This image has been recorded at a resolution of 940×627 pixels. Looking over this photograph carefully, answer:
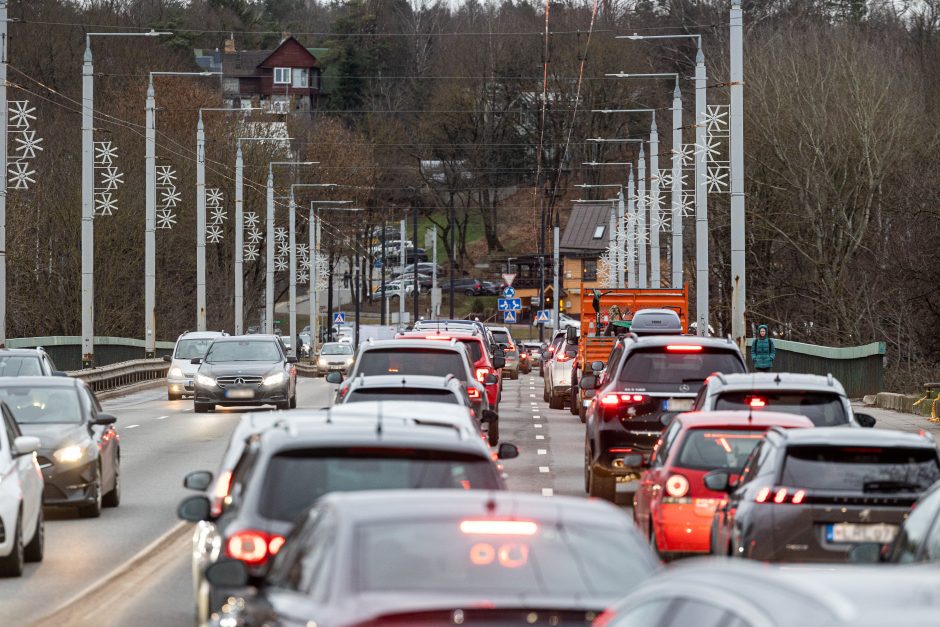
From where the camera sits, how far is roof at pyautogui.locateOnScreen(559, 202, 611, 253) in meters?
135

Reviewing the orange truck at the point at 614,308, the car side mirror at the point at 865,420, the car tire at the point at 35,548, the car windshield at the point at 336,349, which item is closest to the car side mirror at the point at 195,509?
the car tire at the point at 35,548

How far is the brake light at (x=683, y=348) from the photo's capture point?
738 inches

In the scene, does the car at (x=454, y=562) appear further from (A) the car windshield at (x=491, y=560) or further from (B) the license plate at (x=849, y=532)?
(B) the license plate at (x=849, y=532)

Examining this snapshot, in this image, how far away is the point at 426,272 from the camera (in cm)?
14275

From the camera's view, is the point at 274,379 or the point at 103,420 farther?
the point at 274,379

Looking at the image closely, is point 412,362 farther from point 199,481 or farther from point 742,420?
point 199,481

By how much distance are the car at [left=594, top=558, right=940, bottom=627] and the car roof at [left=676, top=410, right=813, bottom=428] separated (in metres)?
8.46

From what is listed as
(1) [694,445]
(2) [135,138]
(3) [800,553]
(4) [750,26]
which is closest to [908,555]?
(3) [800,553]

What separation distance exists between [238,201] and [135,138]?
12099 millimetres

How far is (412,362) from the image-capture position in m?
20.3

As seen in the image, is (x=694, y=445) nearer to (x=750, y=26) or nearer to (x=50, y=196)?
(x=50, y=196)

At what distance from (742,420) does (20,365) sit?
16.5 m

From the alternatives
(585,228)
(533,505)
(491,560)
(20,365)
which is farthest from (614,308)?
(585,228)

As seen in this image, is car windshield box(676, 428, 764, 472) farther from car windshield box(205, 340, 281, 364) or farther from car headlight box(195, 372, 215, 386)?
car windshield box(205, 340, 281, 364)
